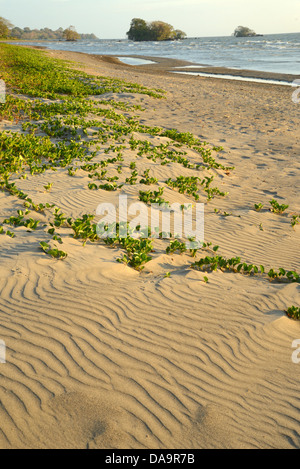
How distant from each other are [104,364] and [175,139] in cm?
1214

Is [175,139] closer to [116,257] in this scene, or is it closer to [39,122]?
[39,122]

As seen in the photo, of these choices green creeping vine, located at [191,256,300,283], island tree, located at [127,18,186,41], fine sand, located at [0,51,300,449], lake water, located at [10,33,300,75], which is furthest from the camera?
island tree, located at [127,18,186,41]

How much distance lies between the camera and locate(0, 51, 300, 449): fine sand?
3.24 metres

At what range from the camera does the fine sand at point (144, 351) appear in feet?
10.6

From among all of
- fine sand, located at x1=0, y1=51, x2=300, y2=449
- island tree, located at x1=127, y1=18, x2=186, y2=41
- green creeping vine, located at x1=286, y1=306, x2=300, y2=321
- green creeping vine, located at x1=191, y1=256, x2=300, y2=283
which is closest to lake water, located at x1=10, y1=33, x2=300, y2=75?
green creeping vine, located at x1=191, y1=256, x2=300, y2=283

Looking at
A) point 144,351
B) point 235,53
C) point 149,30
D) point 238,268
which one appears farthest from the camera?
point 149,30

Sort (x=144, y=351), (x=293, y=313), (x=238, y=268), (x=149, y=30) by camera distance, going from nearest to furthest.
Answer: (x=144, y=351) < (x=293, y=313) < (x=238, y=268) < (x=149, y=30)

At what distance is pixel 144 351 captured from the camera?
160 inches

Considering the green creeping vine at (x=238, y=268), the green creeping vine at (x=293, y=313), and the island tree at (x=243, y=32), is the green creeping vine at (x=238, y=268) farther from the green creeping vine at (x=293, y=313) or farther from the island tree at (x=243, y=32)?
the island tree at (x=243, y=32)

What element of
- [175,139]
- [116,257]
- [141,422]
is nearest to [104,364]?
[141,422]

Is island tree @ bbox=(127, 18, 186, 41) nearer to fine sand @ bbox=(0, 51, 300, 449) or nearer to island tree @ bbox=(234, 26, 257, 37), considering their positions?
island tree @ bbox=(234, 26, 257, 37)

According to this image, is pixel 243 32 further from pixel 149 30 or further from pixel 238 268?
pixel 238 268

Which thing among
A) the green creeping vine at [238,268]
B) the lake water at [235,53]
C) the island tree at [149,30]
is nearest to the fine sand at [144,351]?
the green creeping vine at [238,268]

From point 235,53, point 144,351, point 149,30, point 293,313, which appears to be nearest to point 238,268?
point 293,313
